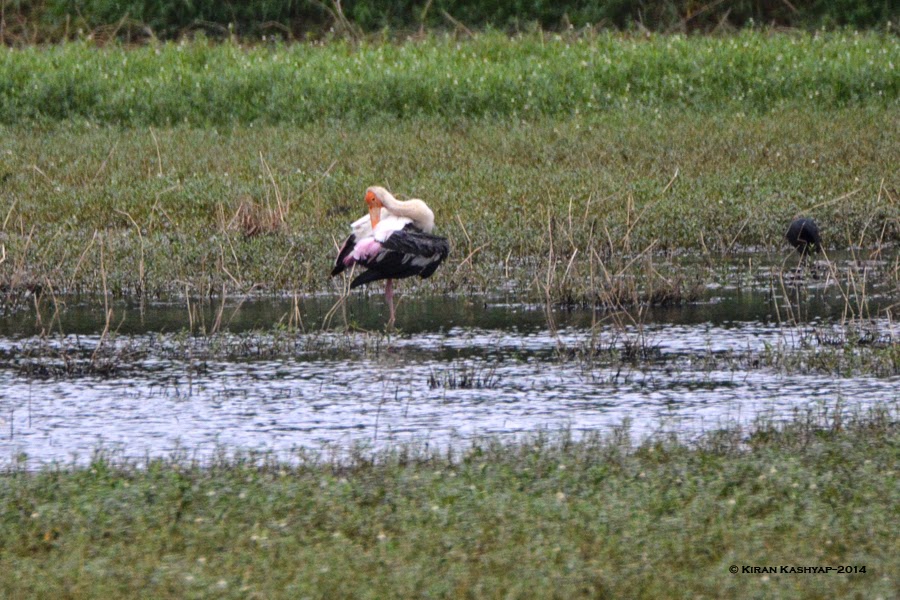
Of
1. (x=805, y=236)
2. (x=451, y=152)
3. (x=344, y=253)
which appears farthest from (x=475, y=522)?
(x=451, y=152)

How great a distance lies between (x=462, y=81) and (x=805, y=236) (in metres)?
9.30

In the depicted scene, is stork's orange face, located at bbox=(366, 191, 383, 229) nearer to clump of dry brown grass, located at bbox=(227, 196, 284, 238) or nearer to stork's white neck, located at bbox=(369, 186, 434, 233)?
stork's white neck, located at bbox=(369, 186, 434, 233)

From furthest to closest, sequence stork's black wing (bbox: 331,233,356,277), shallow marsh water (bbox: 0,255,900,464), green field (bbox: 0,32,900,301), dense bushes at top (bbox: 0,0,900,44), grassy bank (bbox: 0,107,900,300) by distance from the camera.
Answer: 1. dense bushes at top (bbox: 0,0,900,44)
2. green field (bbox: 0,32,900,301)
3. grassy bank (bbox: 0,107,900,300)
4. stork's black wing (bbox: 331,233,356,277)
5. shallow marsh water (bbox: 0,255,900,464)

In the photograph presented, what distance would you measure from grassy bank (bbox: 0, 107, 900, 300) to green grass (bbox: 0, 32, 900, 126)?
74 cm

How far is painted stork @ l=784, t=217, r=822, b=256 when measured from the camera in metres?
13.5

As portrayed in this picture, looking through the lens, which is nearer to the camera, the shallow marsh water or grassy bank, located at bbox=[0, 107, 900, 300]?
the shallow marsh water

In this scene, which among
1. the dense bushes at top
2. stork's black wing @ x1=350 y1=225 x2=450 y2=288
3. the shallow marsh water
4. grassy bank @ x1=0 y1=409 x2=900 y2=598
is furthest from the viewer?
the dense bushes at top

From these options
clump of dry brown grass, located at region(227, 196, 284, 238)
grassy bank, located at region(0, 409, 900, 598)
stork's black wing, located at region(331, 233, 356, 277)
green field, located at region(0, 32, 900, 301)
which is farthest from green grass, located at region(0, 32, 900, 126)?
grassy bank, located at region(0, 409, 900, 598)

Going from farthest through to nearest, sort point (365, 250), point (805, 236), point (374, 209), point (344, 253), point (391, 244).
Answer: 1. point (805, 236)
2. point (374, 209)
3. point (344, 253)
4. point (365, 250)
5. point (391, 244)

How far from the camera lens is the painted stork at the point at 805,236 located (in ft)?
44.3

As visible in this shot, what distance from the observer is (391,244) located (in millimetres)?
10883

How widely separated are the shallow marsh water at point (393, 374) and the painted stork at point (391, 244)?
1.49 feet

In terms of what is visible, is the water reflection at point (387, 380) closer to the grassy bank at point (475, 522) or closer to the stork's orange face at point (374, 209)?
the stork's orange face at point (374, 209)

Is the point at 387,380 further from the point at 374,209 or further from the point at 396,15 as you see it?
the point at 396,15
